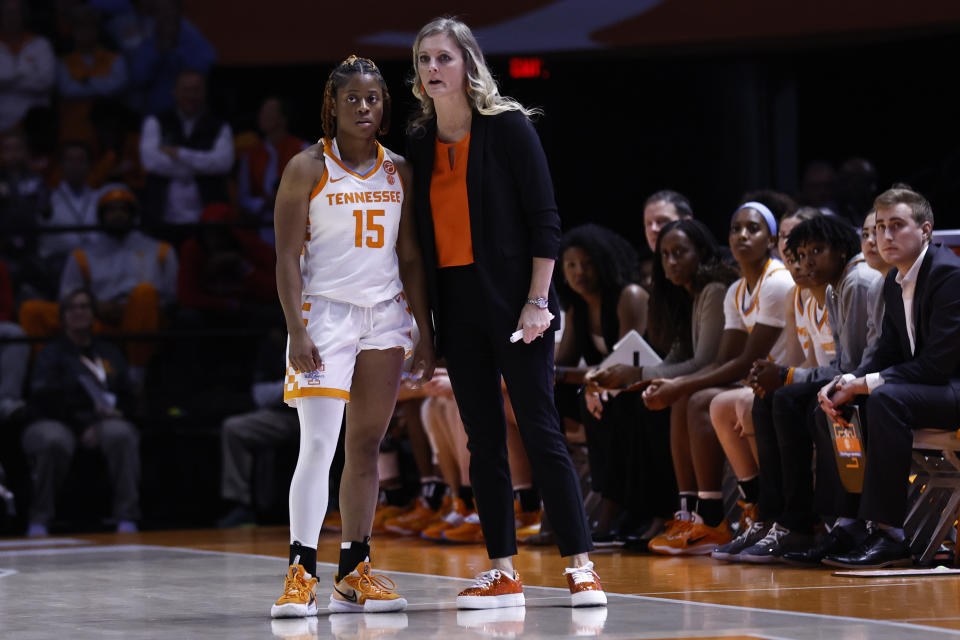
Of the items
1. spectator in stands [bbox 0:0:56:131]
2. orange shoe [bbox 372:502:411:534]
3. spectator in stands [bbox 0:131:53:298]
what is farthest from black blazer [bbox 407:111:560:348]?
spectator in stands [bbox 0:0:56:131]

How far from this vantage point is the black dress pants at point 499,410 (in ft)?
11.9

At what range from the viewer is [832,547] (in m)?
4.53

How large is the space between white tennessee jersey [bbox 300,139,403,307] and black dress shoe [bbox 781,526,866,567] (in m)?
1.79

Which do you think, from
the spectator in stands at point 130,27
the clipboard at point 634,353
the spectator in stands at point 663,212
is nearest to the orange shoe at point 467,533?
the clipboard at point 634,353

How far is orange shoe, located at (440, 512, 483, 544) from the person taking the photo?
5980 mm

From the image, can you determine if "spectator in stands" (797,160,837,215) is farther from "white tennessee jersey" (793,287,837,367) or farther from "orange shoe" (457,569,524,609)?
"orange shoe" (457,569,524,609)

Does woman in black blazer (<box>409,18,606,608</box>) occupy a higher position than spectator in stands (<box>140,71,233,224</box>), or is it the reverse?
spectator in stands (<box>140,71,233,224</box>)

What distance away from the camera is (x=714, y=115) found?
9227 millimetres

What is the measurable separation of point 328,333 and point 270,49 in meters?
5.65

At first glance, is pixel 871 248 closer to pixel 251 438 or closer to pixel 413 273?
pixel 413 273

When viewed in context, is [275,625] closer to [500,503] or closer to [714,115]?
[500,503]

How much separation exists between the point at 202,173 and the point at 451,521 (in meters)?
3.19

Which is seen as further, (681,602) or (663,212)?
(663,212)

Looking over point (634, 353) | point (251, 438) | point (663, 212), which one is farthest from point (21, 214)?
point (634, 353)
